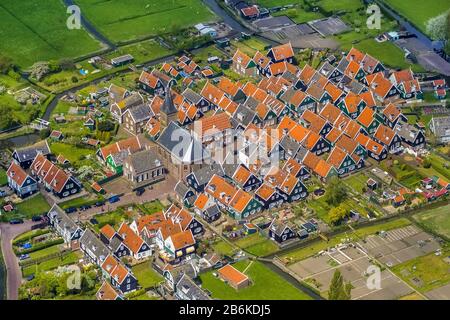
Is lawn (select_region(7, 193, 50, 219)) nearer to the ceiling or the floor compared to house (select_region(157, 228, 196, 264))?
nearer to the floor

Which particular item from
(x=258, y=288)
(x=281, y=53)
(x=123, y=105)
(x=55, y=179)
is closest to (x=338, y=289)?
(x=258, y=288)

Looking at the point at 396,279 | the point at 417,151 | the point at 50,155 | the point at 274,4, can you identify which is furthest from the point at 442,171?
the point at 274,4

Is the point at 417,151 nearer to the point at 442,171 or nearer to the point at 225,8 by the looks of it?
the point at 442,171

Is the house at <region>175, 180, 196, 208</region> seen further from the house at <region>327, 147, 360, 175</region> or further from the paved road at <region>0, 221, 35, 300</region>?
the house at <region>327, 147, 360, 175</region>

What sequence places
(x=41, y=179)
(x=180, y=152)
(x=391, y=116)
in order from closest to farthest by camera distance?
(x=41, y=179), (x=180, y=152), (x=391, y=116)

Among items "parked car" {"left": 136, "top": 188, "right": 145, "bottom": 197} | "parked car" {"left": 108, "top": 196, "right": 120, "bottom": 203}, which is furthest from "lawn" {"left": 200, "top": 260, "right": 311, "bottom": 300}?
"parked car" {"left": 108, "top": 196, "right": 120, "bottom": 203}

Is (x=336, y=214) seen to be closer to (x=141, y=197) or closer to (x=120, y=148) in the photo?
(x=141, y=197)
